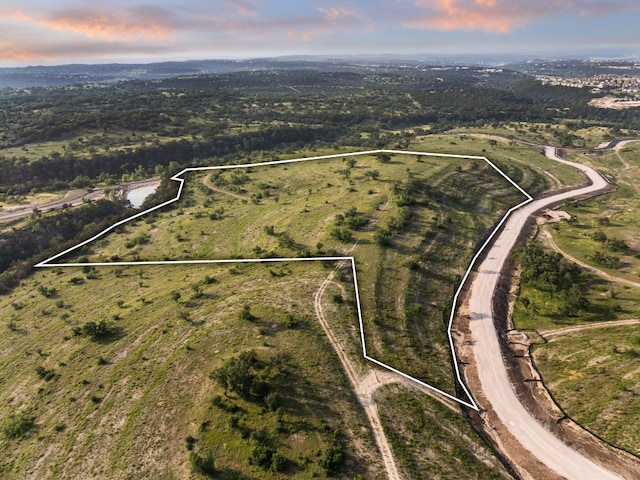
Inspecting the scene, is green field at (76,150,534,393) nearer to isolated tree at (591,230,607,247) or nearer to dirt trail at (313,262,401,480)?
dirt trail at (313,262,401,480)

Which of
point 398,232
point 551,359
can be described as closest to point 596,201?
point 398,232

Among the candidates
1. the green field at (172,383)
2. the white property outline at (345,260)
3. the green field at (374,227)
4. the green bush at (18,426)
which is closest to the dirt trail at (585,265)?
the white property outline at (345,260)

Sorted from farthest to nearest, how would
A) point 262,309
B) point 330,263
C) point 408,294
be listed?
point 330,263, point 408,294, point 262,309

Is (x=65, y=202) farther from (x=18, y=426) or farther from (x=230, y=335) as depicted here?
(x=230, y=335)

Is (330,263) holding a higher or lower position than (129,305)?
higher

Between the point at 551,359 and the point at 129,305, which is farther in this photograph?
the point at 129,305

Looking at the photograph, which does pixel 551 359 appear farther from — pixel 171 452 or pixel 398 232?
pixel 171 452

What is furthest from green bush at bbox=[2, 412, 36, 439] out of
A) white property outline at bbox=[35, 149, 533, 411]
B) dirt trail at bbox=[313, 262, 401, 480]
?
white property outline at bbox=[35, 149, 533, 411]

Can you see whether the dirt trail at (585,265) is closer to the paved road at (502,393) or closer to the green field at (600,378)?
the paved road at (502,393)
